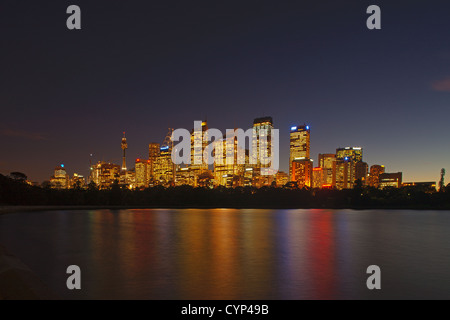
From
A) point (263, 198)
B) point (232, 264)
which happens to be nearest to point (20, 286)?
point (232, 264)

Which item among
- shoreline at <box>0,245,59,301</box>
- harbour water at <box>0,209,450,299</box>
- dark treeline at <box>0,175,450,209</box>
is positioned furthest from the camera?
dark treeline at <box>0,175,450,209</box>

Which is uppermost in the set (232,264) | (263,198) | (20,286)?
(20,286)

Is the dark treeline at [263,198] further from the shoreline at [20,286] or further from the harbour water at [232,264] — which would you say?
the shoreline at [20,286]

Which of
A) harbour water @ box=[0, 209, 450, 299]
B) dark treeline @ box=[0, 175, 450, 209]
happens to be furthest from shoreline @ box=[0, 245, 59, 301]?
dark treeline @ box=[0, 175, 450, 209]

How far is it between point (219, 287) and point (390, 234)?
44.8 metres

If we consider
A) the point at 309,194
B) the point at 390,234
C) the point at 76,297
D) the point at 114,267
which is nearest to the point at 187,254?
the point at 114,267

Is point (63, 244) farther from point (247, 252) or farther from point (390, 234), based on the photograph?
point (390, 234)

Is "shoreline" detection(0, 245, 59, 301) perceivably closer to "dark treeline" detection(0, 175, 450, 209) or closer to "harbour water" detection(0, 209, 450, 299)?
"harbour water" detection(0, 209, 450, 299)

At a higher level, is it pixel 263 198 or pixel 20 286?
pixel 20 286

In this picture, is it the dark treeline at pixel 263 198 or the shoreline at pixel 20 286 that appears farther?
the dark treeline at pixel 263 198

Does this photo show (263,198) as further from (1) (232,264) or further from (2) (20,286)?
(2) (20,286)

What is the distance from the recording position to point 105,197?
151125 mm

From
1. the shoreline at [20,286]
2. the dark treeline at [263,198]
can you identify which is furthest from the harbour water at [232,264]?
the dark treeline at [263,198]

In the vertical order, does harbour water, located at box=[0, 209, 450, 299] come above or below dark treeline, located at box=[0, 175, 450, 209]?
above
